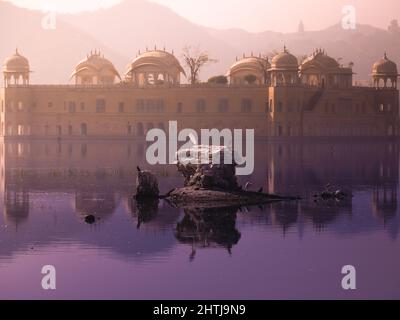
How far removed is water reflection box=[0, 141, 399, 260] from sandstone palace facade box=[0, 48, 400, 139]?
17.2 metres

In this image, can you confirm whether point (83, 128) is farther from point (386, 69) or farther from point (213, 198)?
point (213, 198)

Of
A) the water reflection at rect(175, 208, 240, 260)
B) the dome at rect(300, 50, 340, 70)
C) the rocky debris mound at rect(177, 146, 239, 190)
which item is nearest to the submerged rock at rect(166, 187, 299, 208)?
the rocky debris mound at rect(177, 146, 239, 190)

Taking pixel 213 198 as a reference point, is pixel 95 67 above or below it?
above

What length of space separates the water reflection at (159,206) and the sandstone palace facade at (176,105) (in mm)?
17177

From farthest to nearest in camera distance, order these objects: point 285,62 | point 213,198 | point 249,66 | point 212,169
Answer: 1. point 249,66
2. point 285,62
3. point 212,169
4. point 213,198

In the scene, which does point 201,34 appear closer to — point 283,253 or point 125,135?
point 125,135

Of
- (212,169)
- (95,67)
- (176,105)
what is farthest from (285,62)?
(212,169)

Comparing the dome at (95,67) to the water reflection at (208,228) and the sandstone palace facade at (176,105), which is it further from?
the water reflection at (208,228)

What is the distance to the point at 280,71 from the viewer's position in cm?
5909

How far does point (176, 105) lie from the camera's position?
6153cm

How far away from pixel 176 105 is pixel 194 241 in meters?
43.2

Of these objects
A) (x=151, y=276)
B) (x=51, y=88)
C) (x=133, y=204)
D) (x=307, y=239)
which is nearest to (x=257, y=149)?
(x=51, y=88)

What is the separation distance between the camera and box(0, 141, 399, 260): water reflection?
19281mm

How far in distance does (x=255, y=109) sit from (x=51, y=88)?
14254 mm
